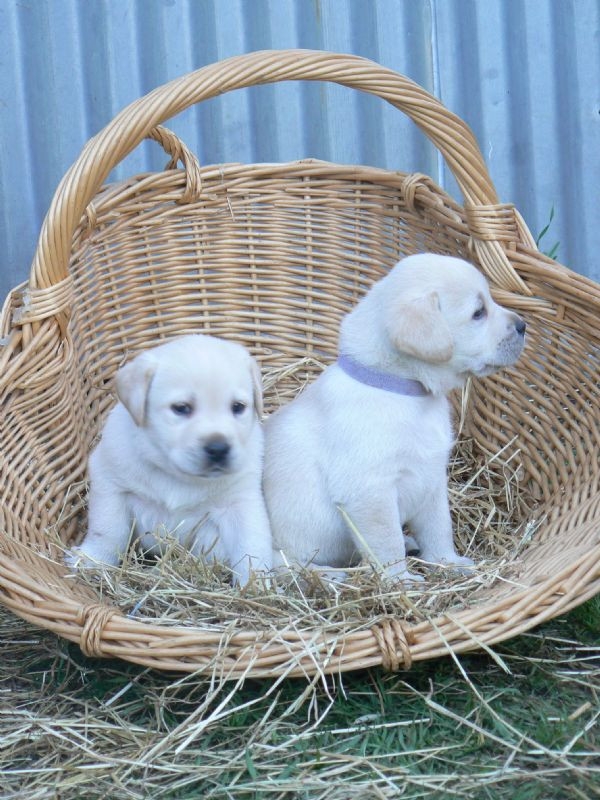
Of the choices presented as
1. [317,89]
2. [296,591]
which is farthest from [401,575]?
[317,89]

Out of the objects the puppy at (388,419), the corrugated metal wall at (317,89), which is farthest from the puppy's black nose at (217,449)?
the corrugated metal wall at (317,89)

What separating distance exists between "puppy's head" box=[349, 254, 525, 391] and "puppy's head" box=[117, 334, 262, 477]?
0.47 m

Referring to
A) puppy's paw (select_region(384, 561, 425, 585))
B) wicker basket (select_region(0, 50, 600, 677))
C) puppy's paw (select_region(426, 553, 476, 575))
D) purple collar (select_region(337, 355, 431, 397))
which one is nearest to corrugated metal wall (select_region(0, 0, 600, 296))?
wicker basket (select_region(0, 50, 600, 677))

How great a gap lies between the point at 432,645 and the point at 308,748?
411mm

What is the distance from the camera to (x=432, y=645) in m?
2.82

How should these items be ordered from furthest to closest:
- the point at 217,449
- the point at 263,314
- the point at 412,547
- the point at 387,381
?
1. the point at 263,314
2. the point at 412,547
3. the point at 387,381
4. the point at 217,449

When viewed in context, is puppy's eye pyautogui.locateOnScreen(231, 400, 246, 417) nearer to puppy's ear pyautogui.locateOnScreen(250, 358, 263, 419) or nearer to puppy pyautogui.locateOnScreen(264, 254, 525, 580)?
puppy's ear pyautogui.locateOnScreen(250, 358, 263, 419)

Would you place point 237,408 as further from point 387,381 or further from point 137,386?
point 387,381

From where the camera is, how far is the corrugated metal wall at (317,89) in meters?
5.18

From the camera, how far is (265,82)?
3.65 m

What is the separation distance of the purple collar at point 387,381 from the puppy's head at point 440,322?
3 centimetres

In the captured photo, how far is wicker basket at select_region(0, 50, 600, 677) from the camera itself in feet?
9.39

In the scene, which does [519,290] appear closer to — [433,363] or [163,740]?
[433,363]

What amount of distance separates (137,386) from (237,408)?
1.04 ft
